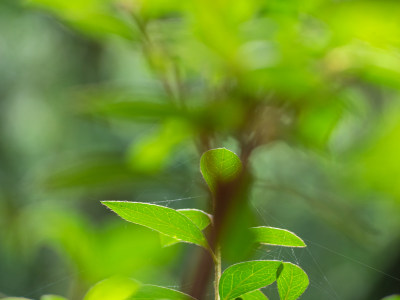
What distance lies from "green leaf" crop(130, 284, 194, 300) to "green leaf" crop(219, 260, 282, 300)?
0.07 ft

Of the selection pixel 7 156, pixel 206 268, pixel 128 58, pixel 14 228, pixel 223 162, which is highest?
pixel 223 162

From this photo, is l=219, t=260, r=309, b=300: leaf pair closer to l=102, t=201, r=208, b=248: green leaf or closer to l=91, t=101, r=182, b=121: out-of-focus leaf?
l=102, t=201, r=208, b=248: green leaf

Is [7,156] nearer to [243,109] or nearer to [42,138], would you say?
[42,138]

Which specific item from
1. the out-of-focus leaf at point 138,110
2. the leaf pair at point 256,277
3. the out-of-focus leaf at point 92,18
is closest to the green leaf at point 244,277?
the leaf pair at point 256,277

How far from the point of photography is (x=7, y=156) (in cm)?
442

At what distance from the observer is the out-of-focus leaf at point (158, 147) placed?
0.54m

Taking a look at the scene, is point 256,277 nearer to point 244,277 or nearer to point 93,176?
point 244,277

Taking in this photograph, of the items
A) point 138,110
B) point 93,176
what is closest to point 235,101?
point 138,110

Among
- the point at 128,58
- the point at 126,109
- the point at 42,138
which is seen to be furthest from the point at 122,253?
the point at 42,138

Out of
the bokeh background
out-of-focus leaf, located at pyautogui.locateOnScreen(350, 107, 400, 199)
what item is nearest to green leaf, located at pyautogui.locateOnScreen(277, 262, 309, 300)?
the bokeh background

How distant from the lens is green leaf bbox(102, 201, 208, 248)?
0.26 m

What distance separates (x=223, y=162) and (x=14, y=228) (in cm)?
60

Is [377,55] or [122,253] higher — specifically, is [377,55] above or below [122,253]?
above

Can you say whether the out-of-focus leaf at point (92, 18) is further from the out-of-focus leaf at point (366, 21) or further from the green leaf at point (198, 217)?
the green leaf at point (198, 217)
